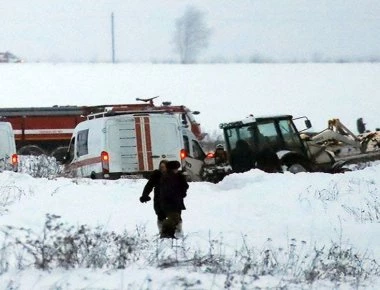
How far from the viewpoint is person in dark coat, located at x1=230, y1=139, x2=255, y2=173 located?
24.9 m

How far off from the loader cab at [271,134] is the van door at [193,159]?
50.9 inches

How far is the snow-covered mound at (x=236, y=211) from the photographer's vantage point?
1382cm

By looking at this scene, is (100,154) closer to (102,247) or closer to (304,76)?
(102,247)

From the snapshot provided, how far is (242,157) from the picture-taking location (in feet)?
82.4

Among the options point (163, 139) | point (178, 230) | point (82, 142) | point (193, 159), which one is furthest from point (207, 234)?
point (193, 159)

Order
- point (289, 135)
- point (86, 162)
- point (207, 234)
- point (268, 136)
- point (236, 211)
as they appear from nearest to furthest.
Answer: point (207, 234) → point (236, 211) → point (86, 162) → point (268, 136) → point (289, 135)

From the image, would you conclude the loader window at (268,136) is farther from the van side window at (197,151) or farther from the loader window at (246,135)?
the van side window at (197,151)

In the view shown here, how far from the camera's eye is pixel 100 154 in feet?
73.6

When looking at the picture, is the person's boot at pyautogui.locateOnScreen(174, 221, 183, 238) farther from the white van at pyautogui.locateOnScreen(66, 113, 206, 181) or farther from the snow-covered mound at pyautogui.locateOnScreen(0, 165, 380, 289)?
the white van at pyautogui.locateOnScreen(66, 113, 206, 181)

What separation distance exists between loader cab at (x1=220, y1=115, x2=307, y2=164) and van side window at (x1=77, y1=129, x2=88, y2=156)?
4402 millimetres

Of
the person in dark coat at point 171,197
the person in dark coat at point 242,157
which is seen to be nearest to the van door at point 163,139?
the person in dark coat at point 242,157

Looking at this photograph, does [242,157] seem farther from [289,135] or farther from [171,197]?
[171,197]

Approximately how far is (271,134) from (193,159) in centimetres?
228

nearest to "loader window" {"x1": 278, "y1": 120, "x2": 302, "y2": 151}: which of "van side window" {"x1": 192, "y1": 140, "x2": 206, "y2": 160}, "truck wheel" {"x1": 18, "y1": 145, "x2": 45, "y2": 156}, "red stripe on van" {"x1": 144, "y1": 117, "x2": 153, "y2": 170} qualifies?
"van side window" {"x1": 192, "y1": 140, "x2": 206, "y2": 160}
